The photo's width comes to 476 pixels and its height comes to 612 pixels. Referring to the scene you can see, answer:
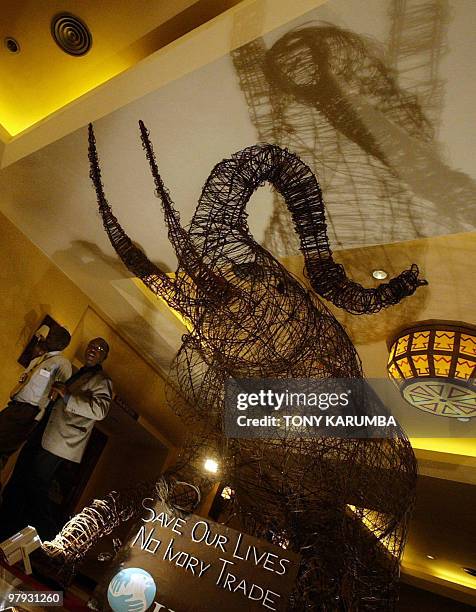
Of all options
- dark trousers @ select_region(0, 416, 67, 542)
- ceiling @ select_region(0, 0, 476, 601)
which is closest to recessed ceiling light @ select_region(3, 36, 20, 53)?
ceiling @ select_region(0, 0, 476, 601)

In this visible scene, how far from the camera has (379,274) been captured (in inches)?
82.1

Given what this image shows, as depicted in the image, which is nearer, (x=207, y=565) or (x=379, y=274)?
(x=207, y=565)

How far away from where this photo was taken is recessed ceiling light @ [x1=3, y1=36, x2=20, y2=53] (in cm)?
184

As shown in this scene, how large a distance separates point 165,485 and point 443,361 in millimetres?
1360

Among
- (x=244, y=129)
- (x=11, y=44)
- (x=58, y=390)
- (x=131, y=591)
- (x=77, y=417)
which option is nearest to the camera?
(x=131, y=591)

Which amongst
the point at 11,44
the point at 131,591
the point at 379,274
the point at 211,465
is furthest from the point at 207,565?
the point at 11,44

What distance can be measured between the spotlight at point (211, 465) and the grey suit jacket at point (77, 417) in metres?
0.84

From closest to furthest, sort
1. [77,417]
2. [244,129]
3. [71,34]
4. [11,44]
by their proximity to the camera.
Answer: [244,129], [71,34], [11,44], [77,417]

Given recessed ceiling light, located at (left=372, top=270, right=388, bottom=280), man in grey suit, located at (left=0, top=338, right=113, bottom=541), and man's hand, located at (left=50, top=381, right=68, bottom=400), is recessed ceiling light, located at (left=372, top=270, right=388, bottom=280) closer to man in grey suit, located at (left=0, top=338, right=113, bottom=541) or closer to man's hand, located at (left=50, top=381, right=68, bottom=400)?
man in grey suit, located at (left=0, top=338, right=113, bottom=541)

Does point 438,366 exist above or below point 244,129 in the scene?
below

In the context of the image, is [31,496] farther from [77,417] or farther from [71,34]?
[71,34]

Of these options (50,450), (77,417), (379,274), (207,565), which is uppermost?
(379,274)

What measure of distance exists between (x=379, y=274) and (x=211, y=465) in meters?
1.19

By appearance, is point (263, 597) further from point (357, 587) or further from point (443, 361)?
point (443, 361)
